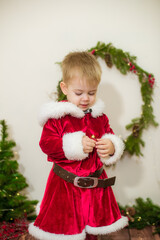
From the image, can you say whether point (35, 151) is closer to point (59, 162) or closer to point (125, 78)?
point (59, 162)

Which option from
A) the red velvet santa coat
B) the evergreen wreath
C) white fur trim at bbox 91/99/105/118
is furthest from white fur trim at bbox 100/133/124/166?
the evergreen wreath

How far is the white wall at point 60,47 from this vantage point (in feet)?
6.56

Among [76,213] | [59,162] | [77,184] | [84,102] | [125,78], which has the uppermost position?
[125,78]

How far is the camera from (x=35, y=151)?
6.94 feet

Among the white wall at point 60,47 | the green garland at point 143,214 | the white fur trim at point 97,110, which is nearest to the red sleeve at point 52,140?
the white fur trim at point 97,110

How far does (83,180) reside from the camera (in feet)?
4.03

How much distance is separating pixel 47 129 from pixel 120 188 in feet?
4.00

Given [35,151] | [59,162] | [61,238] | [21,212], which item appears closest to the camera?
[61,238]

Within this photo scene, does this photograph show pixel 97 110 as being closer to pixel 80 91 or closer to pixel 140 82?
pixel 80 91

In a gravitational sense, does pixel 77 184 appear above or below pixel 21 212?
above

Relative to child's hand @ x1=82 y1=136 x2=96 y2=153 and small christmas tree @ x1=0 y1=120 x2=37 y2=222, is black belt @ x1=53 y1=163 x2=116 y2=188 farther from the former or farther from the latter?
small christmas tree @ x1=0 y1=120 x2=37 y2=222

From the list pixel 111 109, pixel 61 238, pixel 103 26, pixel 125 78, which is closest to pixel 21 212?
pixel 61 238

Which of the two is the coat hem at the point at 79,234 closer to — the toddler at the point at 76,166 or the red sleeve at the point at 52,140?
the toddler at the point at 76,166

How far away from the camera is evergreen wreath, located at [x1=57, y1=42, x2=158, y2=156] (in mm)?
1957
